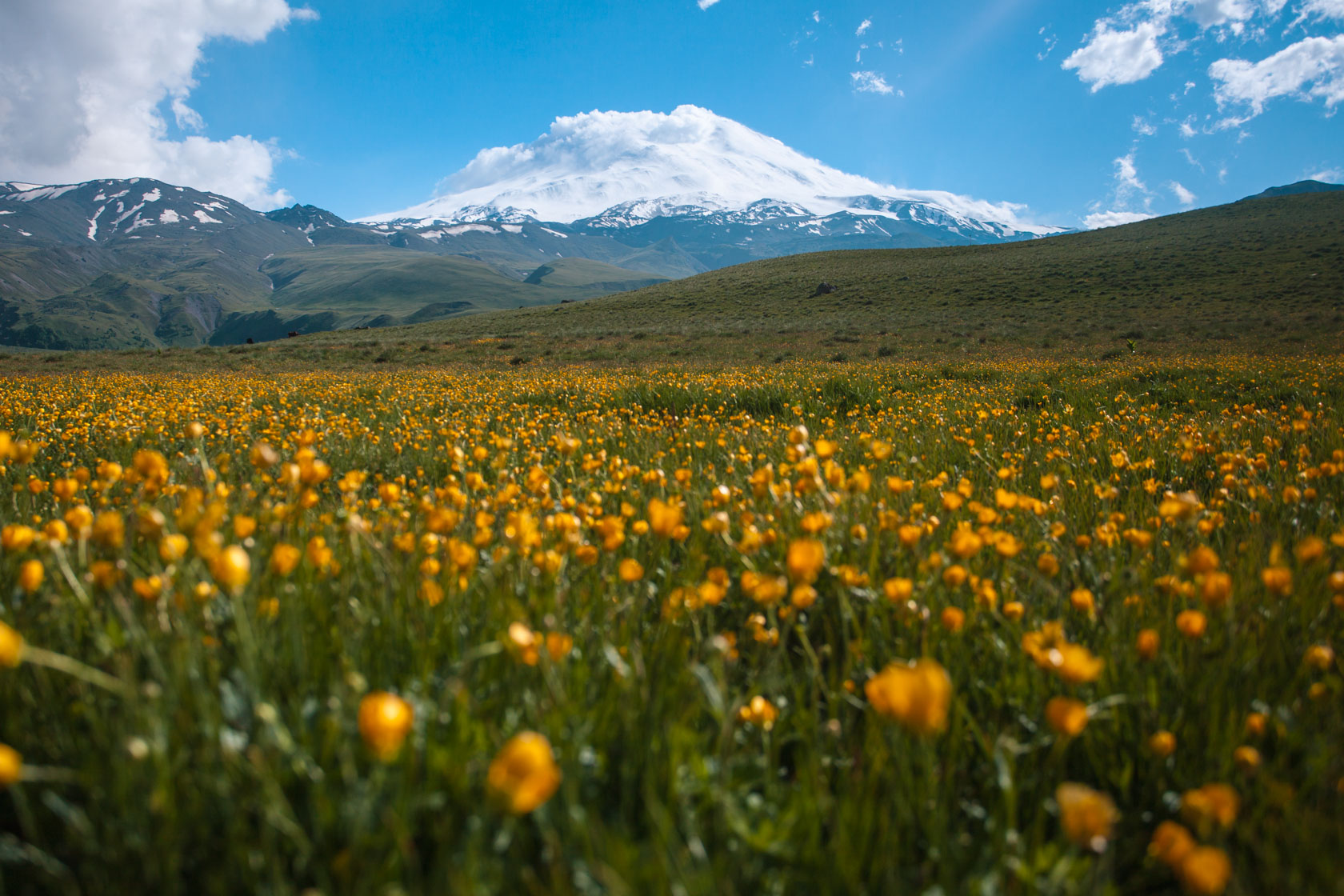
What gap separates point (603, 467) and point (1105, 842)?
130 inches

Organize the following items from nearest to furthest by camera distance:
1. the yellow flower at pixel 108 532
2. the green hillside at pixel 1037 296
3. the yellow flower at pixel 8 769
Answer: the yellow flower at pixel 8 769
the yellow flower at pixel 108 532
the green hillside at pixel 1037 296

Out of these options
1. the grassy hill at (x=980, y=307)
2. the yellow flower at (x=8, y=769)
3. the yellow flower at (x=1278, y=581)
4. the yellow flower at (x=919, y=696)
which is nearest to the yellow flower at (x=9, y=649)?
the yellow flower at (x=8, y=769)

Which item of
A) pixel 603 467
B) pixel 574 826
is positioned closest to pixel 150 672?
pixel 574 826

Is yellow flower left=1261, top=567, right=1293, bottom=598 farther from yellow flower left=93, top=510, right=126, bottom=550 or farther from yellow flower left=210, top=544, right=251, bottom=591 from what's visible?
yellow flower left=93, top=510, right=126, bottom=550

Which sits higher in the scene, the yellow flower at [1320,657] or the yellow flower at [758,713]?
the yellow flower at [1320,657]

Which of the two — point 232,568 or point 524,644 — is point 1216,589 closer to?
point 524,644

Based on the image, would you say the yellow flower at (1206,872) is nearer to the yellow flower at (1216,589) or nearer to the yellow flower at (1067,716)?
the yellow flower at (1067,716)

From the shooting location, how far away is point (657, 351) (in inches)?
972

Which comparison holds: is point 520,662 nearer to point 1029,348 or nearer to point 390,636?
point 390,636

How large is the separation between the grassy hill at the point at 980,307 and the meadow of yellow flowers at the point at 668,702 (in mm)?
18270

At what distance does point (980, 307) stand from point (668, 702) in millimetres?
46950

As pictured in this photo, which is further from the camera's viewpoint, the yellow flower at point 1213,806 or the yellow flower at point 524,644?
the yellow flower at point 524,644

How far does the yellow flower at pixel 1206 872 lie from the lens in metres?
0.76

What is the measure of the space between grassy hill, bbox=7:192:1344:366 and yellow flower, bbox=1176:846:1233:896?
19.4 meters
